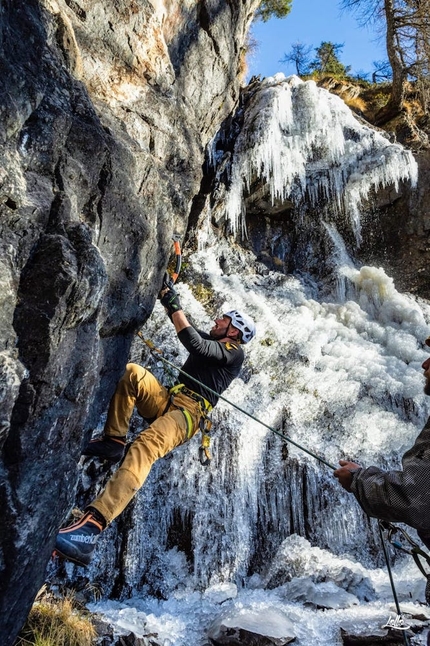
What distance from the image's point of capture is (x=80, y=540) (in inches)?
131

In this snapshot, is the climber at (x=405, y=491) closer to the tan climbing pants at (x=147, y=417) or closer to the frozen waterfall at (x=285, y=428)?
the tan climbing pants at (x=147, y=417)

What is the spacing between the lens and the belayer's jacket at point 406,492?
248cm

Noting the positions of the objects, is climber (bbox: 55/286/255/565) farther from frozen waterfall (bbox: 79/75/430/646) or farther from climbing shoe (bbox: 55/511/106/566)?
frozen waterfall (bbox: 79/75/430/646)

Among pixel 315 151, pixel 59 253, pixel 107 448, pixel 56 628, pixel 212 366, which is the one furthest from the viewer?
pixel 315 151

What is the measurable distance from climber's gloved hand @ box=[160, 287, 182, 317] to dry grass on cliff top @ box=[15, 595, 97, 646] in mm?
2521

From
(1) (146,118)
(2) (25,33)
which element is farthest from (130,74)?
(2) (25,33)

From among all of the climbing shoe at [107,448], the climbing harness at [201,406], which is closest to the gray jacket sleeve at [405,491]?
the climbing harness at [201,406]

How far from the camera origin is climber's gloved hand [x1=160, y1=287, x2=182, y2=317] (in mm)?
4673

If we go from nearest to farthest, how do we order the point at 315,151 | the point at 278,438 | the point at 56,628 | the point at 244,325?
the point at 56,628, the point at 244,325, the point at 278,438, the point at 315,151

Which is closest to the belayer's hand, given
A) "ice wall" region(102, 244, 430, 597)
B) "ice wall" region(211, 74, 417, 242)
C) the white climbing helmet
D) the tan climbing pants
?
the tan climbing pants

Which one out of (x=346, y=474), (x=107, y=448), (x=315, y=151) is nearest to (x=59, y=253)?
(x=107, y=448)

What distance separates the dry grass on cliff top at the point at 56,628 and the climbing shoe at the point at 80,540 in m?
0.41

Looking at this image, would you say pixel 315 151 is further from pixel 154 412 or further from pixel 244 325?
pixel 154 412

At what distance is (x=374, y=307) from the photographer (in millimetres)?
9727
